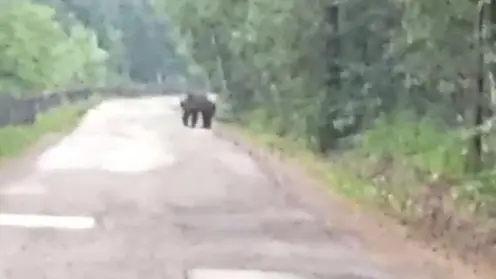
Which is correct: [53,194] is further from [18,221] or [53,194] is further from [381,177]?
[381,177]

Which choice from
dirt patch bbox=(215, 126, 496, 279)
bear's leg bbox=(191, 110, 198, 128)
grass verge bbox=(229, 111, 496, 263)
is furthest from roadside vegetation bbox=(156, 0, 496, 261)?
bear's leg bbox=(191, 110, 198, 128)

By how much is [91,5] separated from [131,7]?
13903mm

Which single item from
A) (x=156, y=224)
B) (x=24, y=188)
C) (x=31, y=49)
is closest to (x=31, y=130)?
(x=31, y=49)

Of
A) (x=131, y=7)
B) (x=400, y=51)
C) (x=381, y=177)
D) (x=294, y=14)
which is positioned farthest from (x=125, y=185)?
(x=131, y=7)

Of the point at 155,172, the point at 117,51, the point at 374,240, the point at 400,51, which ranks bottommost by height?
the point at 117,51

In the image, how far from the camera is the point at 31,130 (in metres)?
30.3

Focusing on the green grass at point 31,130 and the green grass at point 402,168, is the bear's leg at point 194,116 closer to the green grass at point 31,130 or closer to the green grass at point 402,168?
the green grass at point 31,130

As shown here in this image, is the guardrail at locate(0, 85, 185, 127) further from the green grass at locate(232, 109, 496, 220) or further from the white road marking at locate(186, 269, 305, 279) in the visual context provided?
the white road marking at locate(186, 269, 305, 279)

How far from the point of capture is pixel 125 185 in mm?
16172

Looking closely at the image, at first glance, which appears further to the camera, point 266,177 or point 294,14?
point 294,14

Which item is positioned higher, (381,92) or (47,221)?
(381,92)

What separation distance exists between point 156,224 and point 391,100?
389 inches

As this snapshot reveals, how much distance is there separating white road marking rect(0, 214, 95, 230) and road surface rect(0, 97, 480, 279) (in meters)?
0.01

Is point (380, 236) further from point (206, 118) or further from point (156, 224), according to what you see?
point (206, 118)
